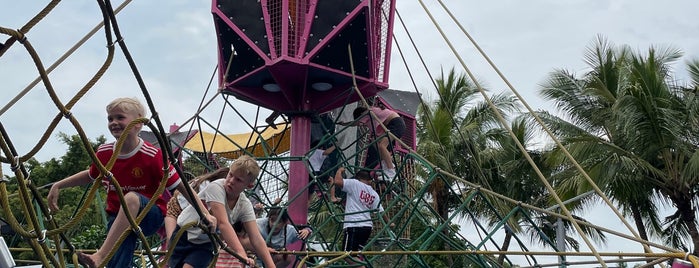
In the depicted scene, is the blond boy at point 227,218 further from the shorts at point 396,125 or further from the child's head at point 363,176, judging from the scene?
the shorts at point 396,125

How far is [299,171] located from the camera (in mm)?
10328

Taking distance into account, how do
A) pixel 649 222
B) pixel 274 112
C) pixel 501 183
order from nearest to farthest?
pixel 274 112
pixel 649 222
pixel 501 183

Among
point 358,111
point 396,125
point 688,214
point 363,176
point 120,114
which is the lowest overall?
point 688,214

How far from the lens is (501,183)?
21.6 metres

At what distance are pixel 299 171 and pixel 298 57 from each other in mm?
1304

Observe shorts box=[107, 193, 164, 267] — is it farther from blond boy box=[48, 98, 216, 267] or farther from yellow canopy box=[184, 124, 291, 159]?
yellow canopy box=[184, 124, 291, 159]

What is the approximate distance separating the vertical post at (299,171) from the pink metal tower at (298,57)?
1cm

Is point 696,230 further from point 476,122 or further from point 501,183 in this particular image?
point 476,122

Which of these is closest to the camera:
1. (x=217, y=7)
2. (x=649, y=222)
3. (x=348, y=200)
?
(x=348, y=200)

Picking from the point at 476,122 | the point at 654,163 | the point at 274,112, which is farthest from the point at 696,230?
the point at 274,112

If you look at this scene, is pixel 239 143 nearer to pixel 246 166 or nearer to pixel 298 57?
pixel 298 57

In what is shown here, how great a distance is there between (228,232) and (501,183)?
17.1 metres

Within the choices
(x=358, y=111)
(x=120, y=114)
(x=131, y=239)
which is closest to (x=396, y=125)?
(x=358, y=111)

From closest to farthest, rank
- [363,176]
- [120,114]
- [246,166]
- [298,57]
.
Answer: [120,114] < [246,166] < [363,176] < [298,57]
